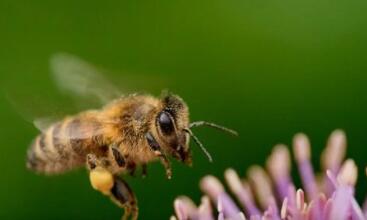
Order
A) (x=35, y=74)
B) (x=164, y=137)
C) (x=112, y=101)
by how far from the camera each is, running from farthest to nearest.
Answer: (x=35, y=74), (x=112, y=101), (x=164, y=137)

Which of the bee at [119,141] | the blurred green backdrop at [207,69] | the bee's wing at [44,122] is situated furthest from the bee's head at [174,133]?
the blurred green backdrop at [207,69]

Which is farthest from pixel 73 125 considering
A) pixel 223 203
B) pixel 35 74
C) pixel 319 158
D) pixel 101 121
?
pixel 319 158

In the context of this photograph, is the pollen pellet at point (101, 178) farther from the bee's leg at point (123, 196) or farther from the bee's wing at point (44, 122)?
the bee's wing at point (44, 122)

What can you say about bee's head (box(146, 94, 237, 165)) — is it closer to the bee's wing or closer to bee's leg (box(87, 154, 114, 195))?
bee's leg (box(87, 154, 114, 195))

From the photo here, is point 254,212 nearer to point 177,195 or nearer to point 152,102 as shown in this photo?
point 152,102

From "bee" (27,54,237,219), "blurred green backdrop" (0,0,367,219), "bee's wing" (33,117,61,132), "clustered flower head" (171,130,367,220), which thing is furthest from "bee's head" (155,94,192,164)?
"blurred green backdrop" (0,0,367,219)

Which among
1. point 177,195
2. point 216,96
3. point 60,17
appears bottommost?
point 177,195
